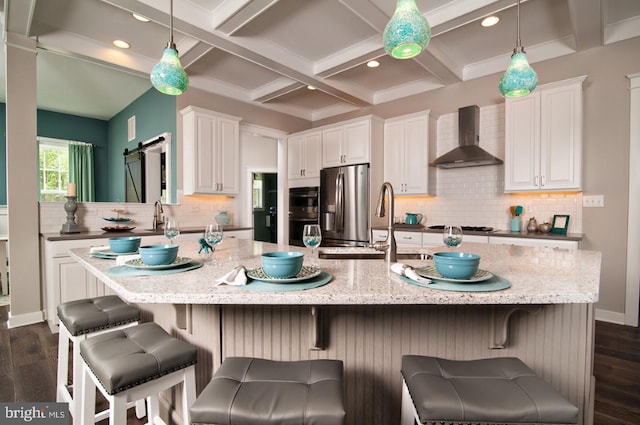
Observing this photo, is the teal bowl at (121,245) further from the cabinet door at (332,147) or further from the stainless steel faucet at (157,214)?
the cabinet door at (332,147)

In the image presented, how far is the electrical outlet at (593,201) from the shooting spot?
3.19 m

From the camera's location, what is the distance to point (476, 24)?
3084 mm

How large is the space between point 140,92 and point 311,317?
4661mm

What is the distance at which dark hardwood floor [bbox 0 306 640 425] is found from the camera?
1.78 metres

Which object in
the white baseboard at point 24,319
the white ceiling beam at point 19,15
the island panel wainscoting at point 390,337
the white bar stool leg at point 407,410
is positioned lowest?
the white baseboard at point 24,319

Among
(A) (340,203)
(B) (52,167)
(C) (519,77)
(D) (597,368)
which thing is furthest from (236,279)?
(B) (52,167)

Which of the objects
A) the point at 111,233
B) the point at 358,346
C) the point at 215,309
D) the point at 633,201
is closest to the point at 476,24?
the point at 633,201

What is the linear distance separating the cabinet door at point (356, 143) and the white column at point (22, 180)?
3.45 meters

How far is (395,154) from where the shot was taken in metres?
4.36

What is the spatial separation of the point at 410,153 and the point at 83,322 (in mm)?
3803

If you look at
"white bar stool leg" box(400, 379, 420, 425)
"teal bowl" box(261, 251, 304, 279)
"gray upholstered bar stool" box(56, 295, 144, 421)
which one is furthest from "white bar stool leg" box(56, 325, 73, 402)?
"white bar stool leg" box(400, 379, 420, 425)

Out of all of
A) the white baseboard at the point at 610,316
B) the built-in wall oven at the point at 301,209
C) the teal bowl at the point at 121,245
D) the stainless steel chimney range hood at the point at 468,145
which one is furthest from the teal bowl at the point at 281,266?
the built-in wall oven at the point at 301,209

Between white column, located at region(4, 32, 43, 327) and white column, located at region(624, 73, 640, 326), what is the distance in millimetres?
5665

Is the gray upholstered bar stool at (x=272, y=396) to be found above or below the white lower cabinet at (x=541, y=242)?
below
